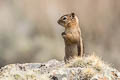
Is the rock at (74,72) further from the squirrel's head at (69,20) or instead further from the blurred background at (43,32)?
the blurred background at (43,32)

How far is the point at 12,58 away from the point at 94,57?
2353cm

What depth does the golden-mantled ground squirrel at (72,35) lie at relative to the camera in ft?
50.1

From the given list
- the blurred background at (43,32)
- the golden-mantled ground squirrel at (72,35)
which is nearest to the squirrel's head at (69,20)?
the golden-mantled ground squirrel at (72,35)

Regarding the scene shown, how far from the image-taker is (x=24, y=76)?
13.8 metres

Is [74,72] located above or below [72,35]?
below

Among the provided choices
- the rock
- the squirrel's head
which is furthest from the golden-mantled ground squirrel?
the rock

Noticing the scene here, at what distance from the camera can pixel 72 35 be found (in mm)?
15305

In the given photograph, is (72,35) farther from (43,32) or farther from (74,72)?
(43,32)

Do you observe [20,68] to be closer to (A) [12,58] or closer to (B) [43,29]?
(A) [12,58]

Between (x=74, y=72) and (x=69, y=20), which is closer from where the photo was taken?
(x=74, y=72)

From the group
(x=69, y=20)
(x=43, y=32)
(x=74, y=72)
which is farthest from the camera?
(x=43, y=32)

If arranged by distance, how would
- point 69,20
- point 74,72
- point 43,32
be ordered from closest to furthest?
point 74,72
point 69,20
point 43,32

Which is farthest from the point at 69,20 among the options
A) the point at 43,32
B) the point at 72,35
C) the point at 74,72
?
the point at 43,32

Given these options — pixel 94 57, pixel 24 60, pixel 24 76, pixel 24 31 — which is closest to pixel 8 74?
pixel 24 76
